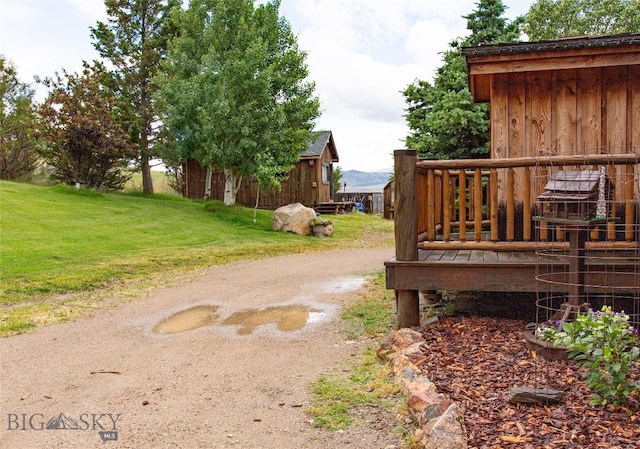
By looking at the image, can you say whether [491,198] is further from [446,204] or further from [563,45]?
[563,45]

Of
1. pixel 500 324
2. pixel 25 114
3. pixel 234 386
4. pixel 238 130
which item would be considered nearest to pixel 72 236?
pixel 238 130

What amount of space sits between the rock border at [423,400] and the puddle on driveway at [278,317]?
1.68 meters

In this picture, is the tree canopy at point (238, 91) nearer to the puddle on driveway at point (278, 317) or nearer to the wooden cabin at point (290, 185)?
the wooden cabin at point (290, 185)

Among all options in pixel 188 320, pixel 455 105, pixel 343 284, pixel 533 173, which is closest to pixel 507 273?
pixel 533 173

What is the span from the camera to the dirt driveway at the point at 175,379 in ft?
11.8

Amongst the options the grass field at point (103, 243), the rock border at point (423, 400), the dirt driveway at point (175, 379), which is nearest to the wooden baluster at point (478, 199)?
the rock border at point (423, 400)

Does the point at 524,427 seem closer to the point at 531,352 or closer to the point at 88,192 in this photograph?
the point at 531,352

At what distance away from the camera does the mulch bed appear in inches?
121

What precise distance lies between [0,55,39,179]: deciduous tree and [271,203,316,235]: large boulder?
12.0 metres

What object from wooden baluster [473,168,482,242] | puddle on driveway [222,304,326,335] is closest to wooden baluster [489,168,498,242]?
wooden baluster [473,168,482,242]

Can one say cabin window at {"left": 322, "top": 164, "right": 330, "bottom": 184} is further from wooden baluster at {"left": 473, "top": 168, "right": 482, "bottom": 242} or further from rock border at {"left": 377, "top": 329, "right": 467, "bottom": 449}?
rock border at {"left": 377, "top": 329, "right": 467, "bottom": 449}

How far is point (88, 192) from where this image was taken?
20.2 m

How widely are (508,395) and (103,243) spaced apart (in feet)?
Answer: 35.7

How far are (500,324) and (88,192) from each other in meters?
18.1
